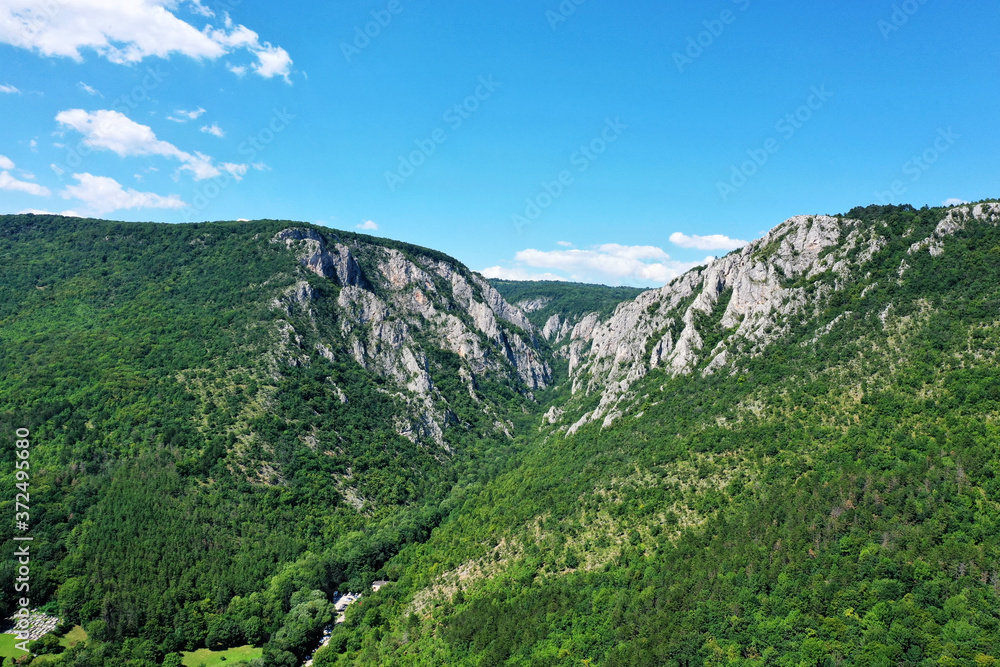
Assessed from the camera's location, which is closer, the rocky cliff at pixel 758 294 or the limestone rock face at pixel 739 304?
the rocky cliff at pixel 758 294

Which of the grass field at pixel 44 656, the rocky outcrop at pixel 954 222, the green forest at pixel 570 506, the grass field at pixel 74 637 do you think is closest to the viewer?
the green forest at pixel 570 506

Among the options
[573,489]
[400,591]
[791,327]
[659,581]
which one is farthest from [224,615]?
[791,327]

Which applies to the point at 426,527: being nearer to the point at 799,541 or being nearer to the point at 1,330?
the point at 799,541

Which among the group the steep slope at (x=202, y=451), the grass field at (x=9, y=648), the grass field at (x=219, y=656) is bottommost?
the grass field at (x=219, y=656)

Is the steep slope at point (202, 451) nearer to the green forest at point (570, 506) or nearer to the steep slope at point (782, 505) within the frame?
the green forest at point (570, 506)

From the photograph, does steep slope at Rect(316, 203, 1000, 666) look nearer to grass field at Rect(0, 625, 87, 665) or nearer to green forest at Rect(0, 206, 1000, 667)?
green forest at Rect(0, 206, 1000, 667)

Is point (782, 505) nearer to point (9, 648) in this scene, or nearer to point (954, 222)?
point (954, 222)

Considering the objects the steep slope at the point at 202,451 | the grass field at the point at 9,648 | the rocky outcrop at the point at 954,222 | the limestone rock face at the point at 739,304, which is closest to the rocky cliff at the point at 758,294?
the rocky outcrop at the point at 954,222
